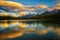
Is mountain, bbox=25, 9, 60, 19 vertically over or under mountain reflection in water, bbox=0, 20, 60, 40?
over

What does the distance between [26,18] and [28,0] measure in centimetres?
103

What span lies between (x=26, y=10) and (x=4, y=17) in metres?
1.31

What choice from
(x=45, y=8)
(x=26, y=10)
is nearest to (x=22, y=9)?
(x=26, y=10)

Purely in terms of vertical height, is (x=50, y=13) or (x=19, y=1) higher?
(x=19, y=1)

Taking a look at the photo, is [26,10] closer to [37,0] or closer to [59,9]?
[37,0]

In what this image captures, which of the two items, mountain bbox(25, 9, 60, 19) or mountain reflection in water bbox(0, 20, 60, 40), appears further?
mountain bbox(25, 9, 60, 19)

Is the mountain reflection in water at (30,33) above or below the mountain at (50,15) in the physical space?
below

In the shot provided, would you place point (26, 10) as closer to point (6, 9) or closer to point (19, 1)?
point (19, 1)

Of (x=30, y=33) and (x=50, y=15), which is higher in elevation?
(x=50, y=15)

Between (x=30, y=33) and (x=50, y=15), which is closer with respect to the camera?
(x=30, y=33)

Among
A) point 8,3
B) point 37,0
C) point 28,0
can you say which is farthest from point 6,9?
point 37,0

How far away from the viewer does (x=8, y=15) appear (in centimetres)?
711

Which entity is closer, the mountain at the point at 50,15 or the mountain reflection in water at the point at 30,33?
the mountain reflection in water at the point at 30,33

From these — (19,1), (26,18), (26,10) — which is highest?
(19,1)
